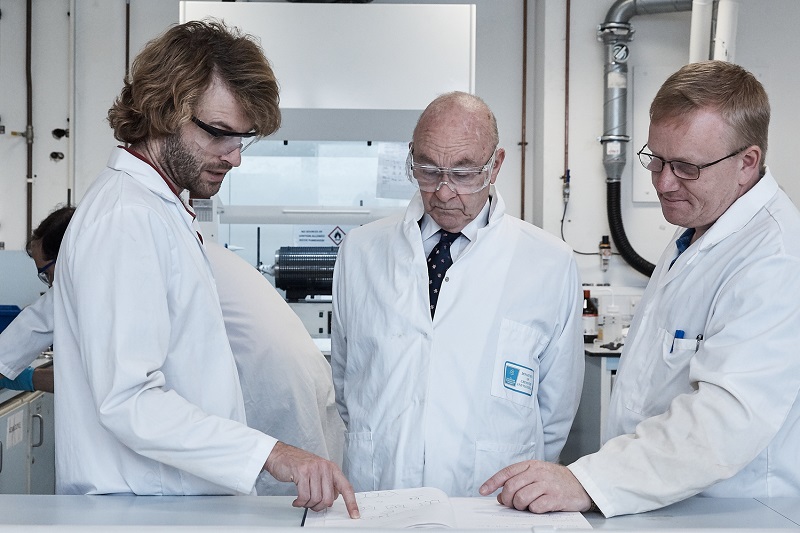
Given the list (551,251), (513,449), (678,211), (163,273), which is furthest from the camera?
(551,251)

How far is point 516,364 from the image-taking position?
1581mm

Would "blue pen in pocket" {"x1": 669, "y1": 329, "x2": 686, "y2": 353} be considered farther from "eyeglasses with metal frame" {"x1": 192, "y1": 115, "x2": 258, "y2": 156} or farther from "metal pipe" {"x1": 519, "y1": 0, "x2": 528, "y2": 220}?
"metal pipe" {"x1": 519, "y1": 0, "x2": 528, "y2": 220}

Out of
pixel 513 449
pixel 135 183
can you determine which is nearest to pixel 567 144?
pixel 513 449

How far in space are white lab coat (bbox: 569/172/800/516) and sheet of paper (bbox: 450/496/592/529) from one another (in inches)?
2.5

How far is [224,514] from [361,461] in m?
0.58

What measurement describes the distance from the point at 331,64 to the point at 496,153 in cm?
181

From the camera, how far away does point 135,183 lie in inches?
47.2

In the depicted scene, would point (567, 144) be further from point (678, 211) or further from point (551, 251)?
point (678, 211)

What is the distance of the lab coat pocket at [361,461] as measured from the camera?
157cm

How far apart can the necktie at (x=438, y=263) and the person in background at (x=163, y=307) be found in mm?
465

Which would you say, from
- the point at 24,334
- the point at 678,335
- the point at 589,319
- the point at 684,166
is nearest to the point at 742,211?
the point at 684,166

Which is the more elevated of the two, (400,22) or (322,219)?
(400,22)

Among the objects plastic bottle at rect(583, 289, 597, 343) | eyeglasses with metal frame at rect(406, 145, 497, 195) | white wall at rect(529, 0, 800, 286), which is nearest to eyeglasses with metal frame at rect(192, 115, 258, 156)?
eyeglasses with metal frame at rect(406, 145, 497, 195)

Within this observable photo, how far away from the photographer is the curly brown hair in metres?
1.22
